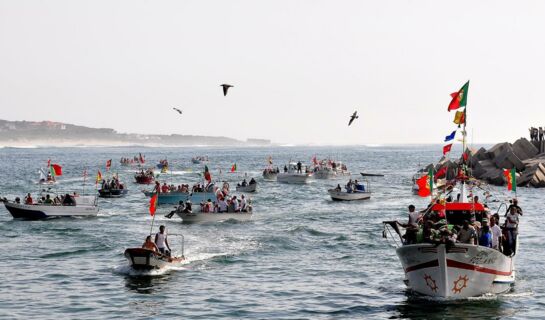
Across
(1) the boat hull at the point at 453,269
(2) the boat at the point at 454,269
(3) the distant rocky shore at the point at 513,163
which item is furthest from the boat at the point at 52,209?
(3) the distant rocky shore at the point at 513,163

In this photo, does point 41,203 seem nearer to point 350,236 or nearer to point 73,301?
point 350,236

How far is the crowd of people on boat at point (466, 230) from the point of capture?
26069 millimetres

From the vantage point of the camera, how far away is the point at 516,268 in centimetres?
3425

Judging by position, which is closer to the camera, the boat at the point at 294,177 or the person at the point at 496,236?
the person at the point at 496,236

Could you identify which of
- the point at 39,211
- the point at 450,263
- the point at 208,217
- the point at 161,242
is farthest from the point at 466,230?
the point at 39,211

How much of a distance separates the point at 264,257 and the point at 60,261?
31.8 feet

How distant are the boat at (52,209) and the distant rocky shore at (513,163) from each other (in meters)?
39.8

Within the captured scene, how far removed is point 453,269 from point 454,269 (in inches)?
1.6

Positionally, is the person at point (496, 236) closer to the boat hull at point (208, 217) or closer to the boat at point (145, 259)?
the boat at point (145, 259)

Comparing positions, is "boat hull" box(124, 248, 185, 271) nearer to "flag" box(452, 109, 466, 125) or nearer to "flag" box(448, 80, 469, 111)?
"flag" box(448, 80, 469, 111)

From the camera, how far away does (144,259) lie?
32.2m

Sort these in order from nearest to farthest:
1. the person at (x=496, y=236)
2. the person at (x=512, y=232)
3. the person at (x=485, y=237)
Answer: the person at (x=485, y=237) < the person at (x=496, y=236) < the person at (x=512, y=232)

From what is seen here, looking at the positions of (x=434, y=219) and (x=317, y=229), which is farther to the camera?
(x=317, y=229)

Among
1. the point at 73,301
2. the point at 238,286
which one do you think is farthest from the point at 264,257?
the point at 73,301
